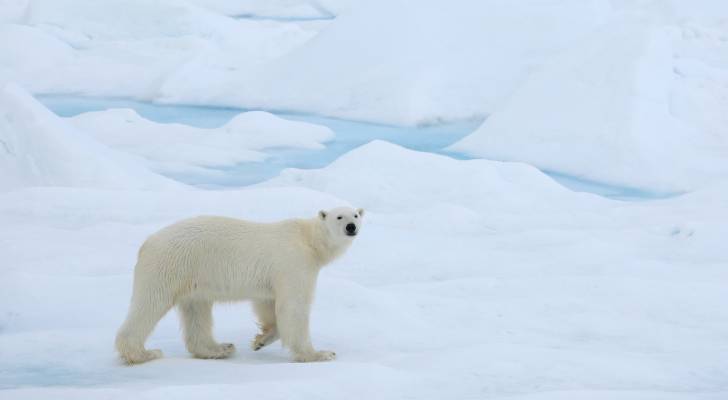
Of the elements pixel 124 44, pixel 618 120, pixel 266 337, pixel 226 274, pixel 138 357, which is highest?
pixel 226 274

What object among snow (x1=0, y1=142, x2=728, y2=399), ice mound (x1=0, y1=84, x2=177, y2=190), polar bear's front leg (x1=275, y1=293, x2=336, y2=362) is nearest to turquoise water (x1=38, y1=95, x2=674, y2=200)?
ice mound (x1=0, y1=84, x2=177, y2=190)

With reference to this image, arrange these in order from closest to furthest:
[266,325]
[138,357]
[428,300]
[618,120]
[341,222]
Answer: [138,357]
[341,222]
[266,325]
[428,300]
[618,120]

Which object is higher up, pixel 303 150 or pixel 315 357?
pixel 315 357

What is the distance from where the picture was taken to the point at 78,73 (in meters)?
18.1

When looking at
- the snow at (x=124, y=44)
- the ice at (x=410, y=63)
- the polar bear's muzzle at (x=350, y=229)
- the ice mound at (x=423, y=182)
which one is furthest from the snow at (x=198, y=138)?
the polar bear's muzzle at (x=350, y=229)

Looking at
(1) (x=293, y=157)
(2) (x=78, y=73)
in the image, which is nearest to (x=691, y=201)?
(1) (x=293, y=157)

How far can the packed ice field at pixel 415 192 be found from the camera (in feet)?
11.7

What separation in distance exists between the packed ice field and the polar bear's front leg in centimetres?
16

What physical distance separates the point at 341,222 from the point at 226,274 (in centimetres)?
53

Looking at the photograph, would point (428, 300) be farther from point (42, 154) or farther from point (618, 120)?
point (618, 120)

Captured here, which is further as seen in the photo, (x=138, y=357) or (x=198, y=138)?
(x=198, y=138)

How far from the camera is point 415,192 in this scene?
29.0 ft

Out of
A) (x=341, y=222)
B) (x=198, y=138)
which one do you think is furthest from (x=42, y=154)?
(x=341, y=222)

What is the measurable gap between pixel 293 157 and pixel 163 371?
882cm
